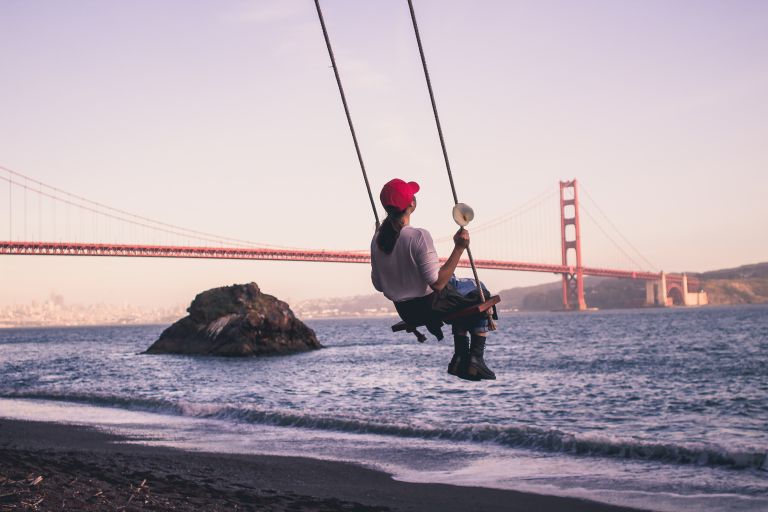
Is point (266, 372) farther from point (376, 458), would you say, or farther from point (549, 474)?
point (549, 474)

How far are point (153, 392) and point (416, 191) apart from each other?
26970mm

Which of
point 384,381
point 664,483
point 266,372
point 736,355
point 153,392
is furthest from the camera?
point 736,355

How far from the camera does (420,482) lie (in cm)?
1302

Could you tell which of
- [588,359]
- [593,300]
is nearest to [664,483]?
[588,359]

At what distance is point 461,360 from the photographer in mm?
5422

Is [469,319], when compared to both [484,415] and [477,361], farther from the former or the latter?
[484,415]

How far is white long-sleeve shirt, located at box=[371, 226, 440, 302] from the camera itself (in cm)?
480

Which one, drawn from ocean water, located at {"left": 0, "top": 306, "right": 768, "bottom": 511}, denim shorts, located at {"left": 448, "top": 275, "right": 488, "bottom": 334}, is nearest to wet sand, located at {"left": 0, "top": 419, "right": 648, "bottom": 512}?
ocean water, located at {"left": 0, "top": 306, "right": 768, "bottom": 511}

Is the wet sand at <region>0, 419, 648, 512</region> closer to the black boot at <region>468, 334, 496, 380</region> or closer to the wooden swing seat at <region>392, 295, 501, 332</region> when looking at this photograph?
the black boot at <region>468, 334, 496, 380</region>

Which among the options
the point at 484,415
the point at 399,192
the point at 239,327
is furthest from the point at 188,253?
the point at 399,192

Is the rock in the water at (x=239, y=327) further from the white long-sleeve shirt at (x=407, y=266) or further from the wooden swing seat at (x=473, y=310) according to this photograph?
the white long-sleeve shirt at (x=407, y=266)

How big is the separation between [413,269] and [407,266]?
1.7 inches

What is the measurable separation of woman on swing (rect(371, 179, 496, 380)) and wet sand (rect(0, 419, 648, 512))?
6.13 metres

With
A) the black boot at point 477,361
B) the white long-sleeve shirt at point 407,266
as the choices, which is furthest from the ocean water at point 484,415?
the white long-sleeve shirt at point 407,266
